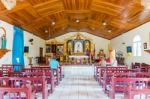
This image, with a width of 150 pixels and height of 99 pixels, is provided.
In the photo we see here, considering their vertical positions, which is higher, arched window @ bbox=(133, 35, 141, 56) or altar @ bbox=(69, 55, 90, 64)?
arched window @ bbox=(133, 35, 141, 56)

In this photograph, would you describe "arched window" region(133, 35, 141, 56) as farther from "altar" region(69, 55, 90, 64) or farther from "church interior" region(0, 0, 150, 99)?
"altar" region(69, 55, 90, 64)

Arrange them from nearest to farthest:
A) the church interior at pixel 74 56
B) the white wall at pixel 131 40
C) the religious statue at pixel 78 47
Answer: the church interior at pixel 74 56
the white wall at pixel 131 40
the religious statue at pixel 78 47

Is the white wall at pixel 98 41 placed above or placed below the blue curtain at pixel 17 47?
above

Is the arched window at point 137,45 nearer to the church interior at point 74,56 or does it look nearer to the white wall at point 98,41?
the church interior at point 74,56

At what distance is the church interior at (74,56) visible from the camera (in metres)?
6.40

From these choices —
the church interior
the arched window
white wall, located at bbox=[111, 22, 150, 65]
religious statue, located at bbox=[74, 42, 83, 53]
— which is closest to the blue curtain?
the church interior

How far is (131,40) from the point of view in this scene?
16.8 m

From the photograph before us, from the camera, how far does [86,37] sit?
24172 mm

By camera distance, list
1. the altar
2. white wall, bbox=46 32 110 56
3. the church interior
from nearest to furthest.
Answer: the church interior < the altar < white wall, bbox=46 32 110 56

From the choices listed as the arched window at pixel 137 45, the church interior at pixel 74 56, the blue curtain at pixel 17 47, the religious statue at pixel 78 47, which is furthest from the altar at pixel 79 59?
the blue curtain at pixel 17 47

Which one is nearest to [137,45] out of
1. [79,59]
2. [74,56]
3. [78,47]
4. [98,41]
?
[79,59]

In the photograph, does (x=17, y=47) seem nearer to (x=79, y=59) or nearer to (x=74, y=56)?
(x=74, y=56)

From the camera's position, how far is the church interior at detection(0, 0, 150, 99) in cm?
640

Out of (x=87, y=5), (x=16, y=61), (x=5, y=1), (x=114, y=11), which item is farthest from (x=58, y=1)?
(x=5, y=1)
